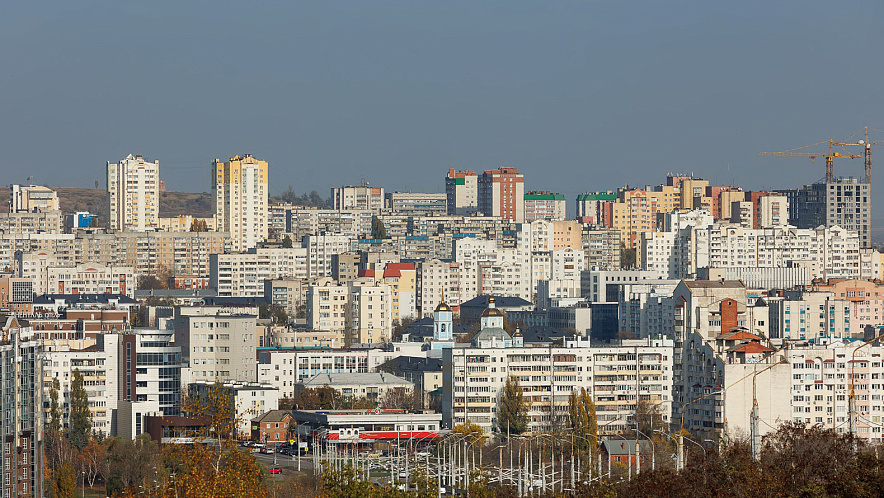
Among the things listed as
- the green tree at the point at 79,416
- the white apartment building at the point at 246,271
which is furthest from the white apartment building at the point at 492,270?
the green tree at the point at 79,416

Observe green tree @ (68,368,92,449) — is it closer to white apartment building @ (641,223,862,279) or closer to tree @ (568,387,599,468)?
tree @ (568,387,599,468)

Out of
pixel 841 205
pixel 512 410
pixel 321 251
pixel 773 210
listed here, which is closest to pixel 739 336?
pixel 512 410

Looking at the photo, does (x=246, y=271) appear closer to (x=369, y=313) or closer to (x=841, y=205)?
(x=369, y=313)

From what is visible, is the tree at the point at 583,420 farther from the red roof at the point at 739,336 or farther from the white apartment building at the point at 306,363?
the white apartment building at the point at 306,363

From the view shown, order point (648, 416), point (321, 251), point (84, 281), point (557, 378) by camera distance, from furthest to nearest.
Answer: point (321, 251) < point (84, 281) < point (557, 378) < point (648, 416)

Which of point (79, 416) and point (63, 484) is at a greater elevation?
point (79, 416)

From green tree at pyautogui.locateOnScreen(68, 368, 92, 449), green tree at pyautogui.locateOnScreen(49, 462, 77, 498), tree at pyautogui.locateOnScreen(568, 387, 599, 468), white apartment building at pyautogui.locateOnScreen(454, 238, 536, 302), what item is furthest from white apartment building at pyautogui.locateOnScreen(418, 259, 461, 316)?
green tree at pyautogui.locateOnScreen(49, 462, 77, 498)
